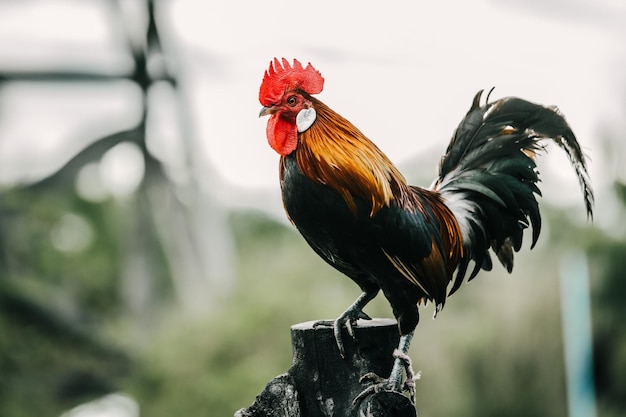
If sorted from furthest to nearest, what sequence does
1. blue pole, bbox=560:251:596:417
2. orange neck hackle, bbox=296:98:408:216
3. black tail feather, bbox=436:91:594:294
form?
blue pole, bbox=560:251:596:417 < black tail feather, bbox=436:91:594:294 < orange neck hackle, bbox=296:98:408:216

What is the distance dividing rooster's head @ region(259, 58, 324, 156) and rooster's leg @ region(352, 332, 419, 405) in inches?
23.8

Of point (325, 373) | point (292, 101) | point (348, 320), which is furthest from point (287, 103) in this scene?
point (325, 373)

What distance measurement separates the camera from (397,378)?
1909 millimetres

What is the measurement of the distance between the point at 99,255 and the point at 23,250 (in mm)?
3810

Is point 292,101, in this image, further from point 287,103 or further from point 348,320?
point 348,320

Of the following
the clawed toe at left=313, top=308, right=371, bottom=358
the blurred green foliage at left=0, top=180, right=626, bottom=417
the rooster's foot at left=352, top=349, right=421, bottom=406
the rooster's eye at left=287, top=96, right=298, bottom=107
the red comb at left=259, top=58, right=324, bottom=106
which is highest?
the blurred green foliage at left=0, top=180, right=626, bottom=417

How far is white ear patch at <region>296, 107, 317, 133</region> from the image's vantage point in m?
1.92

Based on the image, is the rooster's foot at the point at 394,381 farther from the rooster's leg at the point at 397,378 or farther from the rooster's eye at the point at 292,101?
the rooster's eye at the point at 292,101

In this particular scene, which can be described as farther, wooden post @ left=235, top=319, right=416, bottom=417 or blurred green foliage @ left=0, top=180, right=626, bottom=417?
blurred green foliage @ left=0, top=180, right=626, bottom=417

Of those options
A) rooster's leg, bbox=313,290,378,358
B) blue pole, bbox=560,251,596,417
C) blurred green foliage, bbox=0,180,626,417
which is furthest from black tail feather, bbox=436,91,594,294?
blue pole, bbox=560,251,596,417

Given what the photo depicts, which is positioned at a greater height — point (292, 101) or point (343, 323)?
point (292, 101)

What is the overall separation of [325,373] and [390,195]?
1.65ft

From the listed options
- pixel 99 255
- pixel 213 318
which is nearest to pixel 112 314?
pixel 99 255

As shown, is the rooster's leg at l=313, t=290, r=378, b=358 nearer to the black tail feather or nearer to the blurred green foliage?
the black tail feather
